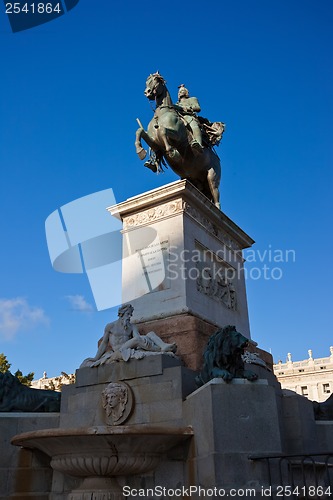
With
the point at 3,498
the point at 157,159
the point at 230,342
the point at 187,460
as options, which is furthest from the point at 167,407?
the point at 157,159

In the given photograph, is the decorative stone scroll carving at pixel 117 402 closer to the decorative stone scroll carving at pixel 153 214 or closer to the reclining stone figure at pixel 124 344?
the reclining stone figure at pixel 124 344

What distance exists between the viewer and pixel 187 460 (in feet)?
22.8

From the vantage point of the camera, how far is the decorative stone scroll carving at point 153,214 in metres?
11.0

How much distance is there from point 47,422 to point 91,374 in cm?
118

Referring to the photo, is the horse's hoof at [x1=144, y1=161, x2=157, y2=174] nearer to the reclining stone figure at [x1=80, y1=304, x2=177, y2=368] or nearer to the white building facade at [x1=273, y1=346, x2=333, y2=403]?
the reclining stone figure at [x1=80, y1=304, x2=177, y2=368]

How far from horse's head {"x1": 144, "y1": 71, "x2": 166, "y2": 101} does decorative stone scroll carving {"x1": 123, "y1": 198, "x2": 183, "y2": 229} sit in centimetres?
349

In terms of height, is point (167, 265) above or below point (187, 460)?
above

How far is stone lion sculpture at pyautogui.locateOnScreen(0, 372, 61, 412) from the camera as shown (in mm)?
8953

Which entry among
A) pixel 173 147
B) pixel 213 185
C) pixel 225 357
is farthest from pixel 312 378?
pixel 225 357

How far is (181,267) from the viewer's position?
33.4 ft

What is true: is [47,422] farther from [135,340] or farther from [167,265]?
[167,265]

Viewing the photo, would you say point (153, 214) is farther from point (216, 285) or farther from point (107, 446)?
point (107, 446)

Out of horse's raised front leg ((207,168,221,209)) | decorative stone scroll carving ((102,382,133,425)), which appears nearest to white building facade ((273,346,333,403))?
horse's raised front leg ((207,168,221,209))
